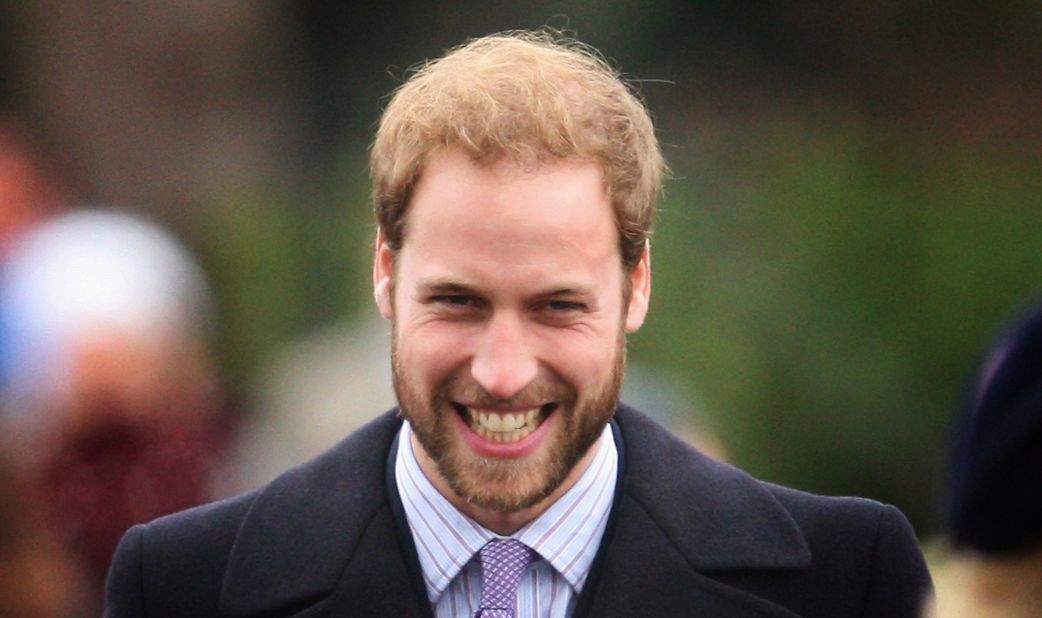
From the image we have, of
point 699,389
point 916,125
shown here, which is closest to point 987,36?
point 916,125

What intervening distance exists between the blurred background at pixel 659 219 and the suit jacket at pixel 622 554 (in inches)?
61.1

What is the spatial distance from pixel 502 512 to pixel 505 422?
0.62ft

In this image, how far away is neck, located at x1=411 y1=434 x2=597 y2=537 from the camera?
11.7ft

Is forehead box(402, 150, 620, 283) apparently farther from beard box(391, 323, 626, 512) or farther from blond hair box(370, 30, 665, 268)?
beard box(391, 323, 626, 512)

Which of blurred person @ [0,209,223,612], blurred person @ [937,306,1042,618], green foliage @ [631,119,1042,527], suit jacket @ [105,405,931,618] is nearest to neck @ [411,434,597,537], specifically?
suit jacket @ [105,405,931,618]

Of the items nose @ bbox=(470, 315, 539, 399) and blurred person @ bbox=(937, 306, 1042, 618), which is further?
nose @ bbox=(470, 315, 539, 399)

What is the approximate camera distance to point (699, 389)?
7.49m

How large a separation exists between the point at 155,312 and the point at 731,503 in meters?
3.10

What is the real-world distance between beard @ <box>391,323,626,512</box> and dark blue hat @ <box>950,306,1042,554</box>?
3.72 ft

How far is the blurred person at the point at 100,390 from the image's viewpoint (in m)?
5.59

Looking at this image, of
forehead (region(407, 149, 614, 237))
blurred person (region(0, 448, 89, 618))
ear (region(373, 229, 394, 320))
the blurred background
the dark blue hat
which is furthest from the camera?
the blurred background

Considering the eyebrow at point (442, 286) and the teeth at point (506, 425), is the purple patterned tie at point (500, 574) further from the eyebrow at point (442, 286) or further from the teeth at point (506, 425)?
the eyebrow at point (442, 286)

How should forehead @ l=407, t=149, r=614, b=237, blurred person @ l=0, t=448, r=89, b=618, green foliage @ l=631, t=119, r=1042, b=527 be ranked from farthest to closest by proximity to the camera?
green foliage @ l=631, t=119, r=1042, b=527
blurred person @ l=0, t=448, r=89, b=618
forehead @ l=407, t=149, r=614, b=237

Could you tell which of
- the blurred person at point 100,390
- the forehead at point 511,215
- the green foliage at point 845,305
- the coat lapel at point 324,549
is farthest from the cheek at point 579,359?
the green foliage at point 845,305
